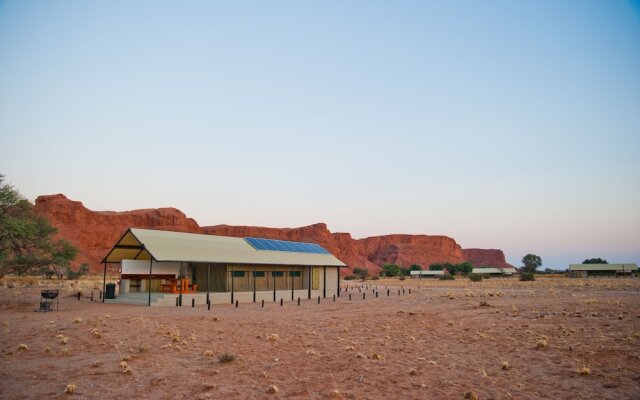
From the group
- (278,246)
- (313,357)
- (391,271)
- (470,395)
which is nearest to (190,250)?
(278,246)

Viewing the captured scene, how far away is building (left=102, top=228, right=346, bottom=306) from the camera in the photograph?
32.6 m

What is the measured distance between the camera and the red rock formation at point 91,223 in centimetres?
12074

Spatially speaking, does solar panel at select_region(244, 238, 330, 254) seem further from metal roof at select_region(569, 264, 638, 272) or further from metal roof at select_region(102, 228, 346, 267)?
metal roof at select_region(569, 264, 638, 272)

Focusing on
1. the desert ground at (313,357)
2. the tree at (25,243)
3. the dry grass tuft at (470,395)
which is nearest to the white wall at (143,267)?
the tree at (25,243)

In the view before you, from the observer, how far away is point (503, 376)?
42.5 ft

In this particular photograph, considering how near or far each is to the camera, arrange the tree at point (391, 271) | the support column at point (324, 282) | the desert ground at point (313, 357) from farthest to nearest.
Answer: the tree at point (391, 271) < the support column at point (324, 282) < the desert ground at point (313, 357)

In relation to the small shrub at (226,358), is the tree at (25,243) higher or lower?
higher

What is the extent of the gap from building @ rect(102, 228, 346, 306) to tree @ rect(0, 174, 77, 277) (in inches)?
187

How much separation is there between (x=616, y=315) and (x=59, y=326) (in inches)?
1094

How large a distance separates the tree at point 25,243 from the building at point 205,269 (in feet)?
15.6

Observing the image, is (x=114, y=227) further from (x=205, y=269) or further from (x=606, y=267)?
(x=606, y=267)

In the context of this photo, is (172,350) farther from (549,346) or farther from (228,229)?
(228,229)

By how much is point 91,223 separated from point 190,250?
370 ft

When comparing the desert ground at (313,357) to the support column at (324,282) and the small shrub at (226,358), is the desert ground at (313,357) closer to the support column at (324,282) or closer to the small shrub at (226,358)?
the small shrub at (226,358)
